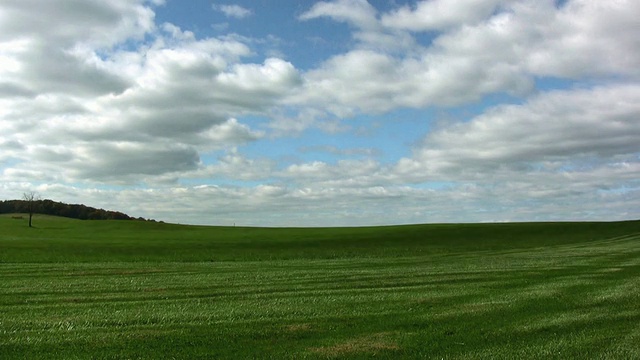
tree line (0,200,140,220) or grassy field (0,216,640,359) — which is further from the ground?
tree line (0,200,140,220)

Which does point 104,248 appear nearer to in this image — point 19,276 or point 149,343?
point 19,276

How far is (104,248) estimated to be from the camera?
55.7 meters

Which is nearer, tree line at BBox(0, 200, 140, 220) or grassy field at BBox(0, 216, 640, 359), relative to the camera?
grassy field at BBox(0, 216, 640, 359)

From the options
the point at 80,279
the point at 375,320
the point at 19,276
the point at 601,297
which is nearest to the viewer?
the point at 375,320

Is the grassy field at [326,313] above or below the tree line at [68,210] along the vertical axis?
below

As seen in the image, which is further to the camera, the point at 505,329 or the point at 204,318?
the point at 204,318

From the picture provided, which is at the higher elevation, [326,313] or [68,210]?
[68,210]

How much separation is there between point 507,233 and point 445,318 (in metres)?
70.9

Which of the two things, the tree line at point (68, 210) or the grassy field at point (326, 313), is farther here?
the tree line at point (68, 210)

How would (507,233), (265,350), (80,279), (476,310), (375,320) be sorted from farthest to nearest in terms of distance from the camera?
(507,233) → (80,279) → (476,310) → (375,320) → (265,350)

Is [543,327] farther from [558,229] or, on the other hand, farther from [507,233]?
[558,229]

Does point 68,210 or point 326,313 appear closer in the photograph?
point 326,313

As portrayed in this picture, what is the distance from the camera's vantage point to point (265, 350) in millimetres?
11859

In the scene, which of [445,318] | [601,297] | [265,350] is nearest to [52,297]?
[265,350]
